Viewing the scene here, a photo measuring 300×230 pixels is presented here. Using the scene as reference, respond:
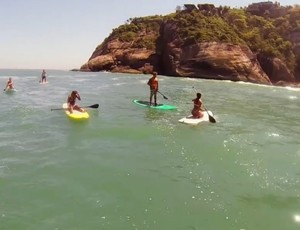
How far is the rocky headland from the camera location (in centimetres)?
7169

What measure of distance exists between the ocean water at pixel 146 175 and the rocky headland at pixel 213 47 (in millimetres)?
51364

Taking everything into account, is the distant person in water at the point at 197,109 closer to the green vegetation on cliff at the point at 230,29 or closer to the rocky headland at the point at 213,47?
the rocky headland at the point at 213,47

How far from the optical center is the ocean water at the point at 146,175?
29.6ft

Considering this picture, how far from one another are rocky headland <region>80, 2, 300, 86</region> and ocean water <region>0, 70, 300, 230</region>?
51.4m

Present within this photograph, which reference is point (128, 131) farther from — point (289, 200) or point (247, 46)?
point (247, 46)

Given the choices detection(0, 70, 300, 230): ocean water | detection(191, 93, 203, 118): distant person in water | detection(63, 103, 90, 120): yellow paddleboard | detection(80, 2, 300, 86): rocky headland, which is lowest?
detection(0, 70, 300, 230): ocean water

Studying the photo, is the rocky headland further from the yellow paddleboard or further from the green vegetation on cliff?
the yellow paddleboard

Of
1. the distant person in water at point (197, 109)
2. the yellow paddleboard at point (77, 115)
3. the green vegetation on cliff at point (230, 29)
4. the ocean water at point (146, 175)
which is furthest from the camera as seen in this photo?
the green vegetation on cliff at point (230, 29)

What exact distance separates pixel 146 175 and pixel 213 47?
6407 centimetres

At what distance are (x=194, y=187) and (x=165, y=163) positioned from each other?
7.98ft

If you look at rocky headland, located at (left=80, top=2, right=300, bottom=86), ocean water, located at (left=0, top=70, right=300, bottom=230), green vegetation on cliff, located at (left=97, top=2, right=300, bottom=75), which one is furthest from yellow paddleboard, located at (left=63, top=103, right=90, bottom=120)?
green vegetation on cliff, located at (left=97, top=2, right=300, bottom=75)

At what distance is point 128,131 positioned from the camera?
18.2 meters

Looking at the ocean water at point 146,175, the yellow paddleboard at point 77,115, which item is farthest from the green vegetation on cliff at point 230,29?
the ocean water at point 146,175

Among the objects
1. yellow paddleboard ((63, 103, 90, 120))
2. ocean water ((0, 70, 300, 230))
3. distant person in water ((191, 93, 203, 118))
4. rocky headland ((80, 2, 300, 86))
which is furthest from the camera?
rocky headland ((80, 2, 300, 86))
